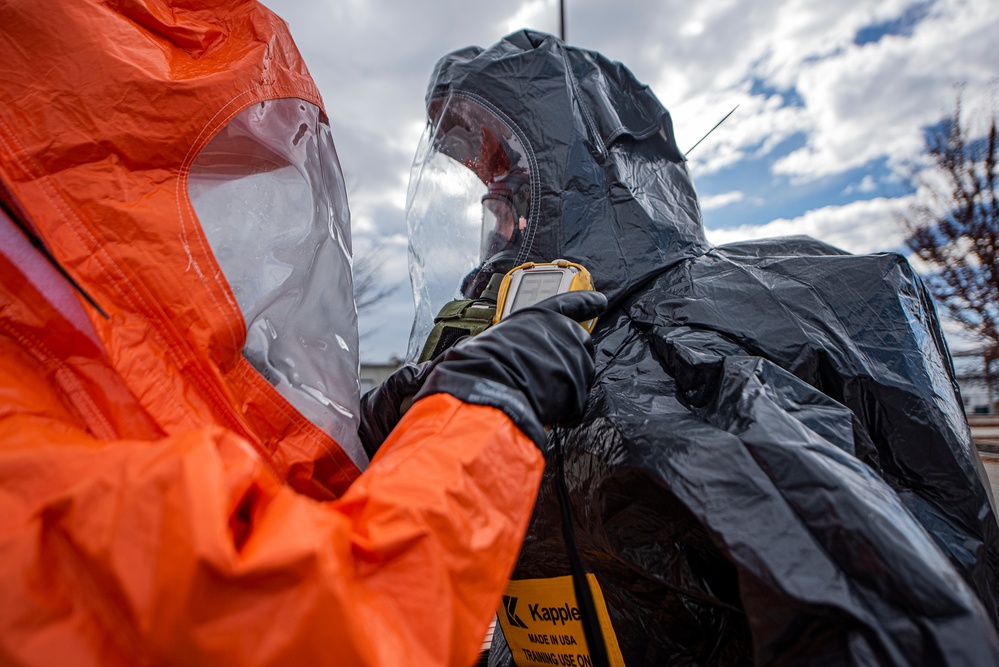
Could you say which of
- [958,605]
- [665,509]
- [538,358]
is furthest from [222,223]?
[958,605]

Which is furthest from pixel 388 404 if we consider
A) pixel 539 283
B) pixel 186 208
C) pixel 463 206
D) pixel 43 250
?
pixel 463 206

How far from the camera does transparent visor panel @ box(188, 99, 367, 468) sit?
1087 mm

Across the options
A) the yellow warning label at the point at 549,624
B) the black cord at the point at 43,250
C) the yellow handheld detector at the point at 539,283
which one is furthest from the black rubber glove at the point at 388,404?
the black cord at the point at 43,250

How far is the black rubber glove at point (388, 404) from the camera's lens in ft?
4.46

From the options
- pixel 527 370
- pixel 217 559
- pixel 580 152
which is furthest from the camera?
pixel 580 152

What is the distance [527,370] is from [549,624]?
76cm

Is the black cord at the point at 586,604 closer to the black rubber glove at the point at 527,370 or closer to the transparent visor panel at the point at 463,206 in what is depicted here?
the black rubber glove at the point at 527,370

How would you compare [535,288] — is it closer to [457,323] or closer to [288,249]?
[457,323]

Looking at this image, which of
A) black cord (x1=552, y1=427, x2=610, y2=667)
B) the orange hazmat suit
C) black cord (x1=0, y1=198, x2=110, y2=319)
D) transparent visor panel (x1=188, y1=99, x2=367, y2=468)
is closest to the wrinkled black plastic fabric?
black cord (x1=552, y1=427, x2=610, y2=667)

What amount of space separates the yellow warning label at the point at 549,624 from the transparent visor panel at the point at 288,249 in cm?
57

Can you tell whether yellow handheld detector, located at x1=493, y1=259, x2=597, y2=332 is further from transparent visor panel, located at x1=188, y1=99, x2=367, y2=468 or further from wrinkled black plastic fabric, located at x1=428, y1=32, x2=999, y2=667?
transparent visor panel, located at x1=188, y1=99, x2=367, y2=468

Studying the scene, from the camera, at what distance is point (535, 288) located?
1.36 metres

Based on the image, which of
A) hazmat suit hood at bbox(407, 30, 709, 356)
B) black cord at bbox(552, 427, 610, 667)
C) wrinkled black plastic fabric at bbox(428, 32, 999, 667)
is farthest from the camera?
hazmat suit hood at bbox(407, 30, 709, 356)

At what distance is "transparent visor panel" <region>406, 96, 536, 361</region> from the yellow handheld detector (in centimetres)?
20
